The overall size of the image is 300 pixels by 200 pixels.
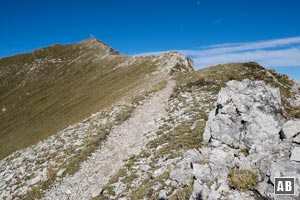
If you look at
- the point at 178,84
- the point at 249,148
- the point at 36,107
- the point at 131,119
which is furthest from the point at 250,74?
the point at 36,107

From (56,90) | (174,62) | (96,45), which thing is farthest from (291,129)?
(96,45)

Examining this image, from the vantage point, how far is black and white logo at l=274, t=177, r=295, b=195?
1317 centimetres

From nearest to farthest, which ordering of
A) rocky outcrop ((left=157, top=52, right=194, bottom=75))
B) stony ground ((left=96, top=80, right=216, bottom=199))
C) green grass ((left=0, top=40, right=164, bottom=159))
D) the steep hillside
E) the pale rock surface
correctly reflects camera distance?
the pale rock surface → stony ground ((left=96, top=80, right=216, bottom=199)) → rocky outcrop ((left=157, top=52, right=194, bottom=75)) → the steep hillside → green grass ((left=0, top=40, right=164, bottom=159))

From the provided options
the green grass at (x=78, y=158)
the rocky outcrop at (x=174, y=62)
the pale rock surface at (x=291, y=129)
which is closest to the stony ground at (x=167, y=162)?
the pale rock surface at (x=291, y=129)

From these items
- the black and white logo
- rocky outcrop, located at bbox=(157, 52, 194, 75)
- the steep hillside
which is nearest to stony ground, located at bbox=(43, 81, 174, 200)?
the steep hillside

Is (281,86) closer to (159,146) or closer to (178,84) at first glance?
(178,84)

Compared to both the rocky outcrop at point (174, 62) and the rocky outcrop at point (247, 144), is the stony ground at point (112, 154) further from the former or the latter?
the rocky outcrop at point (174, 62)

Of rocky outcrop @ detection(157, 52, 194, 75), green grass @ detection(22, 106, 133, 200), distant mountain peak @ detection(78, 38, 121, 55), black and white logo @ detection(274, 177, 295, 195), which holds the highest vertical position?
distant mountain peak @ detection(78, 38, 121, 55)

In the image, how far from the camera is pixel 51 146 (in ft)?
115

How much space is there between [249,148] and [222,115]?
3.40 m

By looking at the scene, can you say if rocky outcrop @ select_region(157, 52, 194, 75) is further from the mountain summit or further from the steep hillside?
the mountain summit

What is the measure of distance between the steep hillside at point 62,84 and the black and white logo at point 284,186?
34034mm

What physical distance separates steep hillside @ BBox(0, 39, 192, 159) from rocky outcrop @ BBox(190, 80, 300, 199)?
27131 millimetres

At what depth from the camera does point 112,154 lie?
91.5 feet
